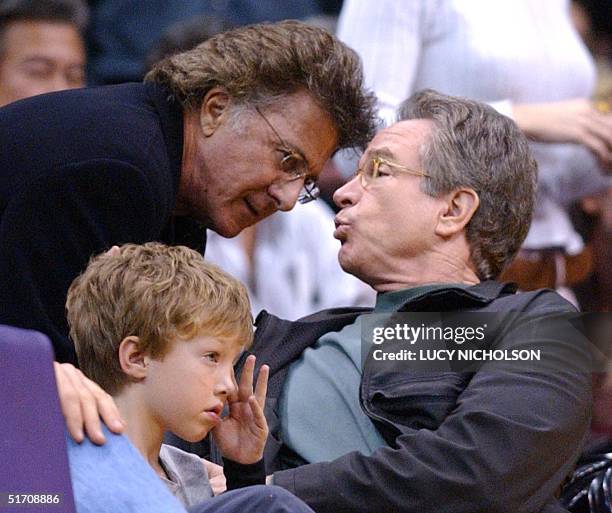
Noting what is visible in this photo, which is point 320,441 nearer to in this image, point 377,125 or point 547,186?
point 377,125

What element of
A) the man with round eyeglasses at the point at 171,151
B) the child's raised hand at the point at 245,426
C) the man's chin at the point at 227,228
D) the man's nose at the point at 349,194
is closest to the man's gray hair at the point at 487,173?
the man's nose at the point at 349,194

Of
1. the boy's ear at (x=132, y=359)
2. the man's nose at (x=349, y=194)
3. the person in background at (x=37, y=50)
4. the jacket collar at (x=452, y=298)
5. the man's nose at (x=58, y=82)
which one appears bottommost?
the man's nose at (x=58, y=82)

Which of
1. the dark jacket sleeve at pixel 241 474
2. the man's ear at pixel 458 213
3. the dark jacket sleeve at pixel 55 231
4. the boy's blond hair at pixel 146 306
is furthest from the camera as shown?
the man's ear at pixel 458 213

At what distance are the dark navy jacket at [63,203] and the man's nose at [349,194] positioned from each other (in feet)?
1.48

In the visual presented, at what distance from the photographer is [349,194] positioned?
329 cm

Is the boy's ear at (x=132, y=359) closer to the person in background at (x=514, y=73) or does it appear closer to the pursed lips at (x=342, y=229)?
the pursed lips at (x=342, y=229)

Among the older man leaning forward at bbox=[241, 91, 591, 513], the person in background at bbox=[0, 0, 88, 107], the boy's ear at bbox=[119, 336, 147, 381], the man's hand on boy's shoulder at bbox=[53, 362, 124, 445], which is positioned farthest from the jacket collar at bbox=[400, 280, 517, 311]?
the person in background at bbox=[0, 0, 88, 107]

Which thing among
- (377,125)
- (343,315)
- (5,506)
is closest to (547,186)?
(377,125)

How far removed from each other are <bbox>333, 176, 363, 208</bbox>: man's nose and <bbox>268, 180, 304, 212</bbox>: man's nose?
0.10m

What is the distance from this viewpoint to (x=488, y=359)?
2.92 metres

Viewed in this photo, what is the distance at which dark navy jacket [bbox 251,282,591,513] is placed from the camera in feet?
8.94

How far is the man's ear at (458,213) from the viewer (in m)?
3.22

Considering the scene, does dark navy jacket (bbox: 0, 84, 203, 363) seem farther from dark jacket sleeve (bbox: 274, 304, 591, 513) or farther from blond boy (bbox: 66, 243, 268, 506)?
dark jacket sleeve (bbox: 274, 304, 591, 513)

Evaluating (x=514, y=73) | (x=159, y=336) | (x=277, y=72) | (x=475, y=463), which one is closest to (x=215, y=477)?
(x=159, y=336)
